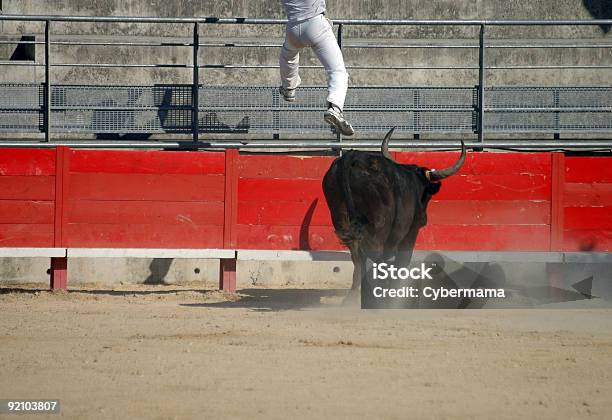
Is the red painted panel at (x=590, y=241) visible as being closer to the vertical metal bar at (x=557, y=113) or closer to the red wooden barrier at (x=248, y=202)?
the red wooden barrier at (x=248, y=202)

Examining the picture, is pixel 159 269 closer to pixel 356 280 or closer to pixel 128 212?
pixel 128 212

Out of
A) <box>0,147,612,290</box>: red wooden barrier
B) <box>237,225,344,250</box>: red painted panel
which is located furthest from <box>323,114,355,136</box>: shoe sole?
<box>237,225,344,250</box>: red painted panel

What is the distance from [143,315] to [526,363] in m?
3.43

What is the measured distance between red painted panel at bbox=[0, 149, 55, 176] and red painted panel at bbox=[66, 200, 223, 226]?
1.37 ft

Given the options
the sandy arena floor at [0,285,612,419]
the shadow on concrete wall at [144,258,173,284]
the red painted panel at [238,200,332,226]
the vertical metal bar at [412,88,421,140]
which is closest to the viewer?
the sandy arena floor at [0,285,612,419]

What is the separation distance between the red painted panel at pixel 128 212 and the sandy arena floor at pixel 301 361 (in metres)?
1.34

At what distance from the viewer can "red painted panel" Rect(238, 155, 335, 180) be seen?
1096 centimetres

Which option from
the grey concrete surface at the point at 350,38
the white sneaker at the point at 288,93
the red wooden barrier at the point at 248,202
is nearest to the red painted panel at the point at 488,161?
the red wooden barrier at the point at 248,202

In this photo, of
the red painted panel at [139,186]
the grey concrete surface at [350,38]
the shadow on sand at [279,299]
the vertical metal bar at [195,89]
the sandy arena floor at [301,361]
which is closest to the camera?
the sandy arena floor at [301,361]

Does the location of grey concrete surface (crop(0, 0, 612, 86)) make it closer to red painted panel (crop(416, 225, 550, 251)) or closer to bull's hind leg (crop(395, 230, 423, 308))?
red painted panel (crop(416, 225, 550, 251))

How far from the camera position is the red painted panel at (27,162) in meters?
10.8

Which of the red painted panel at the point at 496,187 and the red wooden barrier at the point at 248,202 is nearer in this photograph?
the red wooden barrier at the point at 248,202

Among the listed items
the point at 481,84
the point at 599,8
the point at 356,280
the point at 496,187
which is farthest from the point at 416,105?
the point at 599,8

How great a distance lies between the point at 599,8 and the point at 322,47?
547 cm
